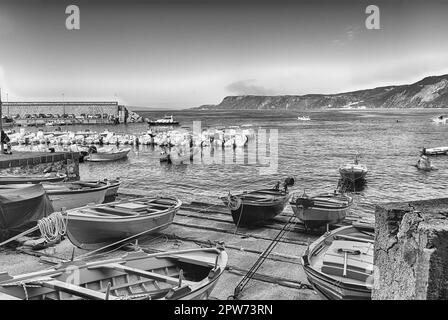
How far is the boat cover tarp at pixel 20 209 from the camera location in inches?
401

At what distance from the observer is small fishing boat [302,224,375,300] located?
6.56 meters

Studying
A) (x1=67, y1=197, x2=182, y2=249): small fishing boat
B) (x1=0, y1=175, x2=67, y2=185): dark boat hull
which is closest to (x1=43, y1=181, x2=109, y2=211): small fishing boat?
(x1=0, y1=175, x2=67, y2=185): dark boat hull

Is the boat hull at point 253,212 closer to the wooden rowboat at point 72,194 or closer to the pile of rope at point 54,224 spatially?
the wooden rowboat at point 72,194

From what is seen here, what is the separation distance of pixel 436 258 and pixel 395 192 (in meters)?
24.8

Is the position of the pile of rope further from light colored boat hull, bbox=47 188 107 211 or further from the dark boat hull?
the dark boat hull

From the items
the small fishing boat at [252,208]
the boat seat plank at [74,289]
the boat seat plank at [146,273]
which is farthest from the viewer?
the small fishing boat at [252,208]

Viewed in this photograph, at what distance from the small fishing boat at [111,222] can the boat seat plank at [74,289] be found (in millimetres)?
4702

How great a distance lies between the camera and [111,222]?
10672mm

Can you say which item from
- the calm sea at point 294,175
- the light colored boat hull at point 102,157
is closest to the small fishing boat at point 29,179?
the calm sea at point 294,175

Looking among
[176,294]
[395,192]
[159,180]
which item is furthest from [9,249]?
[395,192]

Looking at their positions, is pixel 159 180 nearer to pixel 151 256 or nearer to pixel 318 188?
pixel 318 188

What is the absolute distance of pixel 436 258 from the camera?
2541mm

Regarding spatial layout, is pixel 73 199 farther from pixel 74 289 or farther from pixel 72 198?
pixel 74 289

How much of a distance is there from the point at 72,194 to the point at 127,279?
771 cm
